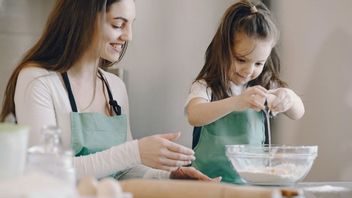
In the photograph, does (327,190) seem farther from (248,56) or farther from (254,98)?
(248,56)

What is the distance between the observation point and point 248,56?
1270 millimetres

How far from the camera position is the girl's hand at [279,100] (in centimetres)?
118

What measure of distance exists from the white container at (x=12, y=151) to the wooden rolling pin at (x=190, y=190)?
0.14 m

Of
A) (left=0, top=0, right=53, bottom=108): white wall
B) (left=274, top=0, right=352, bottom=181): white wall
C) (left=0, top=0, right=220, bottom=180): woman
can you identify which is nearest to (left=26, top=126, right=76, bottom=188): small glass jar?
(left=0, top=0, right=220, bottom=180): woman

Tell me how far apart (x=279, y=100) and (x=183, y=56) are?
0.61 metres

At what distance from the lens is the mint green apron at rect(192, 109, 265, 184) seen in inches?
50.8

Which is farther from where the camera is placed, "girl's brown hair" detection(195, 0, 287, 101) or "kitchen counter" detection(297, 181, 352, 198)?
"girl's brown hair" detection(195, 0, 287, 101)

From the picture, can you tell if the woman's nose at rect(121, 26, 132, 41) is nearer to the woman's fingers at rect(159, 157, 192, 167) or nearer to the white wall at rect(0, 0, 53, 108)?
the woman's fingers at rect(159, 157, 192, 167)

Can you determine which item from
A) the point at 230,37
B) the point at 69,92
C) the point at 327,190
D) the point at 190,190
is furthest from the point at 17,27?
the point at 190,190

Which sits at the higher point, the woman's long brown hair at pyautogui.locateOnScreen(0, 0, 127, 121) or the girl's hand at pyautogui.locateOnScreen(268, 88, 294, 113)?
the woman's long brown hair at pyautogui.locateOnScreen(0, 0, 127, 121)

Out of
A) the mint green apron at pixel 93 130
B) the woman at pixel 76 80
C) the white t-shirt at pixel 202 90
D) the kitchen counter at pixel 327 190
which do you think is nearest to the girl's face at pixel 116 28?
the woman at pixel 76 80

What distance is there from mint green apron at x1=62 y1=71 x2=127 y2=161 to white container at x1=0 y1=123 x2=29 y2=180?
0.56 m

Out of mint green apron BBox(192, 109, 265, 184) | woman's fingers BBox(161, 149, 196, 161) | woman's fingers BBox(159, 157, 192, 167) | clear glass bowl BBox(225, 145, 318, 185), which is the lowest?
mint green apron BBox(192, 109, 265, 184)

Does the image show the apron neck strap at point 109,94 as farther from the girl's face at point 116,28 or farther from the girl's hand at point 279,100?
the girl's hand at point 279,100
